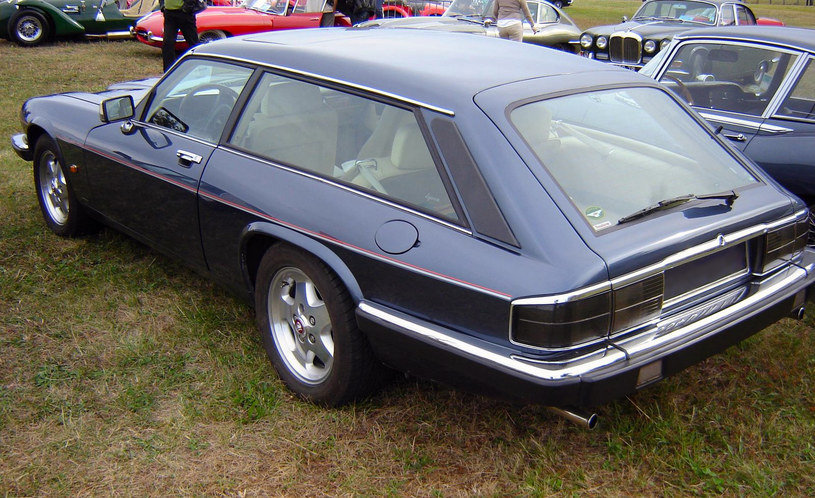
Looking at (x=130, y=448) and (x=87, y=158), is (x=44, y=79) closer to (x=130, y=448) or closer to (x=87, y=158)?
(x=87, y=158)

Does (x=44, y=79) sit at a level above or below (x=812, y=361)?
above

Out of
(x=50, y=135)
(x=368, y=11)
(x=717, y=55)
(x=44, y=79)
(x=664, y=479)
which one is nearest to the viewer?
(x=664, y=479)

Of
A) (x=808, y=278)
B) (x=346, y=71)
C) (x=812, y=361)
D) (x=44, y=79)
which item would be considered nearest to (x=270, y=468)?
(x=346, y=71)

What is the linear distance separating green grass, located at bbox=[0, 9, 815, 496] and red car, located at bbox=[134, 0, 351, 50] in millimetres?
8869

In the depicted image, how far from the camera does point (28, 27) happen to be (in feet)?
41.2

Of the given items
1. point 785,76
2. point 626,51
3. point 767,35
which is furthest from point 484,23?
point 785,76

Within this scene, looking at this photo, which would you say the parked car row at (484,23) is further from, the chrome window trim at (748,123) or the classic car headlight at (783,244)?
the classic car headlight at (783,244)

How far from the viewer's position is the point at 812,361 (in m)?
3.52

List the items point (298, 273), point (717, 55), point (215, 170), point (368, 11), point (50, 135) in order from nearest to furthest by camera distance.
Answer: point (298, 273) → point (215, 170) → point (50, 135) → point (717, 55) → point (368, 11)

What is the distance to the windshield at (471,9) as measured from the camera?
40.8ft

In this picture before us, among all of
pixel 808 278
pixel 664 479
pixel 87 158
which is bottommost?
pixel 664 479

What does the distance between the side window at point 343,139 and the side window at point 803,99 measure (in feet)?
9.34

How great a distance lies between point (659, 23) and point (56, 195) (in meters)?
9.42

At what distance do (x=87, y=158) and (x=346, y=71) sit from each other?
1.93 metres
